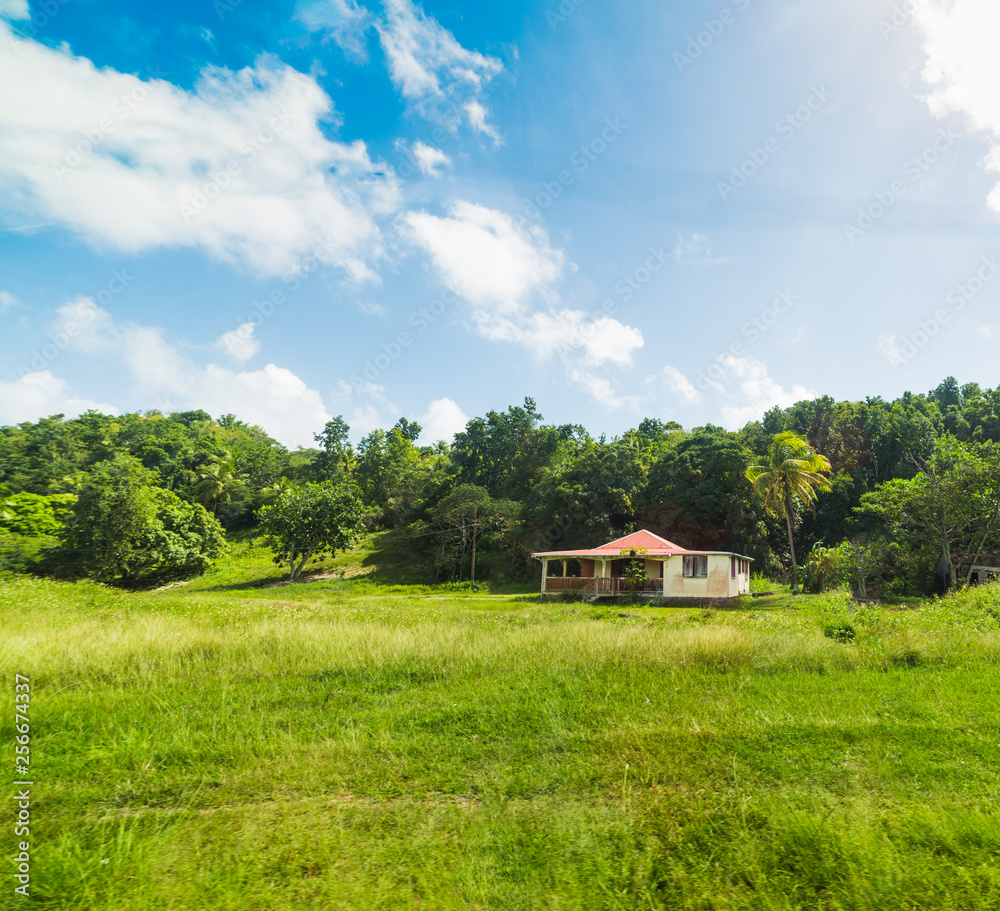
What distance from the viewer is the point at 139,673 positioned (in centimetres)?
767

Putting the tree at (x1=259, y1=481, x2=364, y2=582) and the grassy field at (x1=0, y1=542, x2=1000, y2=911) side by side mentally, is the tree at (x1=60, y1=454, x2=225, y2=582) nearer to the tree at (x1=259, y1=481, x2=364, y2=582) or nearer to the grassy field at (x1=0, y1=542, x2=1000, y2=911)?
the tree at (x1=259, y1=481, x2=364, y2=582)

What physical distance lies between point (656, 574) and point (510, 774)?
25846mm

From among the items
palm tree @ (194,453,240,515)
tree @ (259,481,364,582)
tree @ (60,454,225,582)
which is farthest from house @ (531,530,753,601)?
palm tree @ (194,453,240,515)

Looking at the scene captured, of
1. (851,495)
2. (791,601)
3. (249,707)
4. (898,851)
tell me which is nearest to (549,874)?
(898,851)

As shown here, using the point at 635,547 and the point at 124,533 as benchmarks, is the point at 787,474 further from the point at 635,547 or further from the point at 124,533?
the point at 124,533

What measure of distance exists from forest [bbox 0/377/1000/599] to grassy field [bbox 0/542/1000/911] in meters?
20.6

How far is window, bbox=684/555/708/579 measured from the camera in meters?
26.0

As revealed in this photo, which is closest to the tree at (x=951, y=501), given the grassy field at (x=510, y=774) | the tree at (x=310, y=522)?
the grassy field at (x=510, y=774)

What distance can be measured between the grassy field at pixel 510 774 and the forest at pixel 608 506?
20.6 m

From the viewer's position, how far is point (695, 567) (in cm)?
2634

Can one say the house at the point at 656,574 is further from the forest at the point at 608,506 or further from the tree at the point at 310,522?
the tree at the point at 310,522

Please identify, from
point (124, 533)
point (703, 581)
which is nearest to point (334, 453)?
point (124, 533)

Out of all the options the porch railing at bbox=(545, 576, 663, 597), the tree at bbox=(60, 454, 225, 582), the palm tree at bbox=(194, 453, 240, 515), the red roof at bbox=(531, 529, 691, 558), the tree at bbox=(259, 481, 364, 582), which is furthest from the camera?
the palm tree at bbox=(194, 453, 240, 515)

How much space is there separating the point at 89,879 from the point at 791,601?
26383mm
